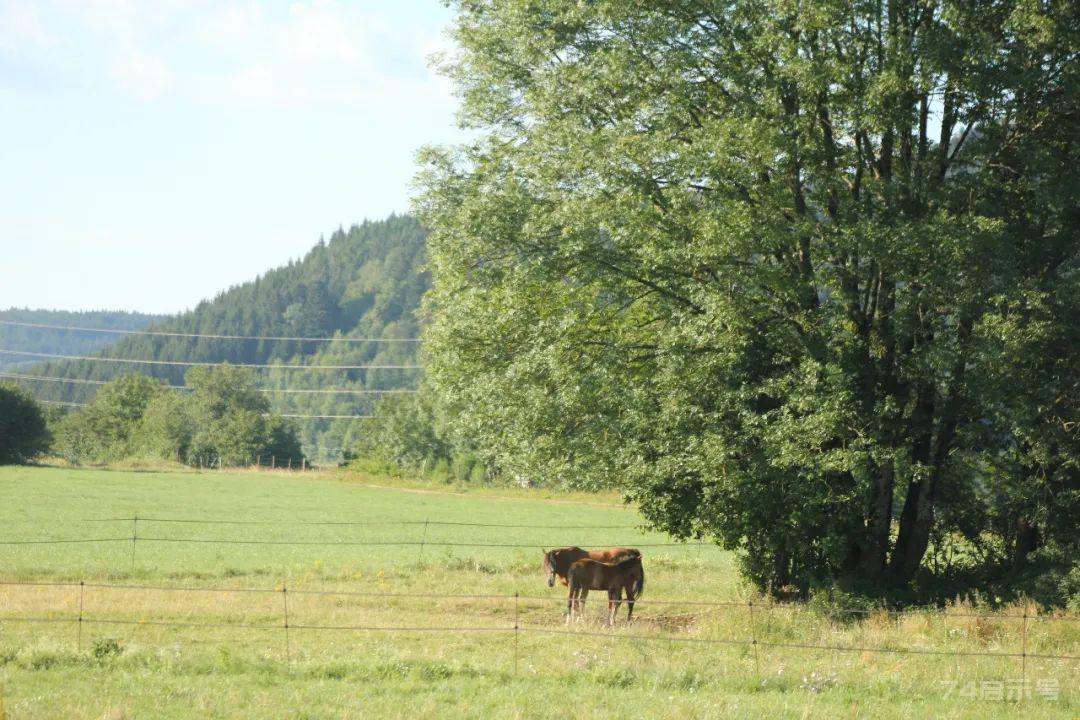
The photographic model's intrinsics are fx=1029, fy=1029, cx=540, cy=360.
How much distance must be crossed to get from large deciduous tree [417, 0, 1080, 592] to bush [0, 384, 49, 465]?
6653cm

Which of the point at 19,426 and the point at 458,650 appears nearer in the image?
the point at 458,650

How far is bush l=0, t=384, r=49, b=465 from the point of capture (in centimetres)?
7738

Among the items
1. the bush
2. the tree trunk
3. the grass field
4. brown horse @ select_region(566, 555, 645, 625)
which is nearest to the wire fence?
the grass field

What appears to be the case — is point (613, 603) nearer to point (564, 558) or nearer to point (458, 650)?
point (564, 558)

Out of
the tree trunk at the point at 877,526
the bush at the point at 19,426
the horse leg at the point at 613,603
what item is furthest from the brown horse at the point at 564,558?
the bush at the point at 19,426

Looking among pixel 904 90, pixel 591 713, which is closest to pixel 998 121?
pixel 904 90

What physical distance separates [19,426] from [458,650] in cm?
7362

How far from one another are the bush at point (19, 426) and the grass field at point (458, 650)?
171 feet

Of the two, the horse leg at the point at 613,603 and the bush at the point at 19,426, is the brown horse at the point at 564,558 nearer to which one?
the horse leg at the point at 613,603

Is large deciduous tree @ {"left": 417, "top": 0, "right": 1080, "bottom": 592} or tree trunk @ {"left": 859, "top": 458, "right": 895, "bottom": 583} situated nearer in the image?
large deciduous tree @ {"left": 417, "top": 0, "right": 1080, "bottom": 592}

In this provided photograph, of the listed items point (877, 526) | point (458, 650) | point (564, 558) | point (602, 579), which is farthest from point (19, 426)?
point (877, 526)

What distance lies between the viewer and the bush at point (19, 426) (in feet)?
254

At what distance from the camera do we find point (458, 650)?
1550cm

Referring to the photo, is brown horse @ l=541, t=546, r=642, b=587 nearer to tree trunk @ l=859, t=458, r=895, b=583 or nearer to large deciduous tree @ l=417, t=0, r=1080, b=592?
large deciduous tree @ l=417, t=0, r=1080, b=592
